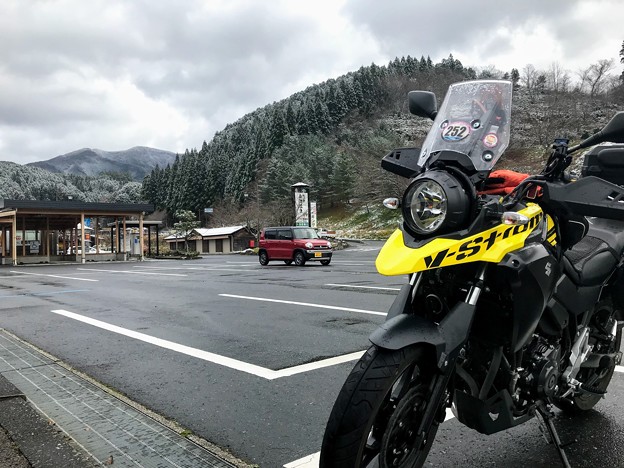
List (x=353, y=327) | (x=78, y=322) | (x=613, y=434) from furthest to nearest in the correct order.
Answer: (x=78, y=322)
(x=353, y=327)
(x=613, y=434)

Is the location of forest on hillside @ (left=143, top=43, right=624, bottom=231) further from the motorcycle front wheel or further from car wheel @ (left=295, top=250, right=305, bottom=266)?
the motorcycle front wheel

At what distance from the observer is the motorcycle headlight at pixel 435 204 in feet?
6.56

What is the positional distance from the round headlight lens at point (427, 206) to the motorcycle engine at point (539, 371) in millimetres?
869

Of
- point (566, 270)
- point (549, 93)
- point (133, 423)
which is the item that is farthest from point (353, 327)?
point (549, 93)

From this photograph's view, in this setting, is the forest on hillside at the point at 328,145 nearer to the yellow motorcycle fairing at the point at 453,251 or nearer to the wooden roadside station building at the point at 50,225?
the wooden roadside station building at the point at 50,225

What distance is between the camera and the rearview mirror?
2.71m

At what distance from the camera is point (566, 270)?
2461mm

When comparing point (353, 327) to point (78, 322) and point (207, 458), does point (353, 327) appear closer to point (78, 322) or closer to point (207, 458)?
point (207, 458)

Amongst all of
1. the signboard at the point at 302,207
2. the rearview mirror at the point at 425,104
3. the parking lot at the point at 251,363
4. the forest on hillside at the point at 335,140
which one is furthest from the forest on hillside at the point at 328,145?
the rearview mirror at the point at 425,104

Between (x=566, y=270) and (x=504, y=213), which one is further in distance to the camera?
(x=566, y=270)

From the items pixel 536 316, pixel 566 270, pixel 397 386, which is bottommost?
pixel 397 386

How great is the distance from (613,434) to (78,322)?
724 centimetres

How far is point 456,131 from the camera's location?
2414mm

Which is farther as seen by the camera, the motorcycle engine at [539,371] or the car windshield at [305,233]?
the car windshield at [305,233]
